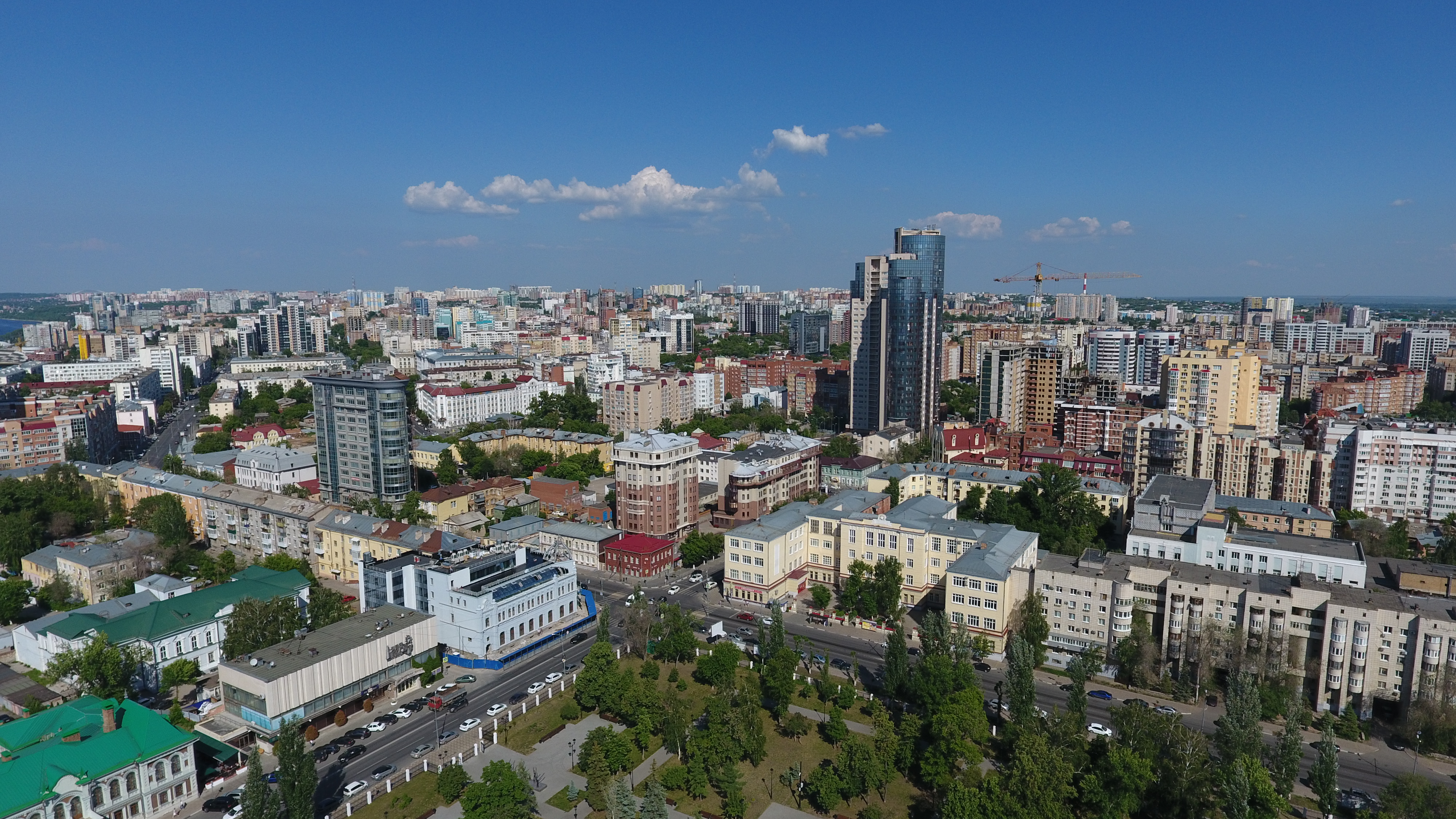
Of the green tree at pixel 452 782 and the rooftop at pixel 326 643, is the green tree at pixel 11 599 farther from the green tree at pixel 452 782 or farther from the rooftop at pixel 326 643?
the green tree at pixel 452 782

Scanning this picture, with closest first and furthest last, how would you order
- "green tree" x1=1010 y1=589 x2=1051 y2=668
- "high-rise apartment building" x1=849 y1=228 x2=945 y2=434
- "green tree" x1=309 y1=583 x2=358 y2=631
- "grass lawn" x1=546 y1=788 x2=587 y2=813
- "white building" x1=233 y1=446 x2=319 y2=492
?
"grass lawn" x1=546 y1=788 x2=587 y2=813 → "green tree" x1=1010 y1=589 x2=1051 y2=668 → "green tree" x1=309 y1=583 x2=358 y2=631 → "white building" x1=233 y1=446 x2=319 y2=492 → "high-rise apartment building" x1=849 y1=228 x2=945 y2=434

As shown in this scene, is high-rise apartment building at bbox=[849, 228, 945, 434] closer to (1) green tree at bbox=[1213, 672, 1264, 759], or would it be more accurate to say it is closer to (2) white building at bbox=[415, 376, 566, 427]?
(2) white building at bbox=[415, 376, 566, 427]

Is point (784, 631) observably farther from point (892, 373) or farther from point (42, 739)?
point (892, 373)

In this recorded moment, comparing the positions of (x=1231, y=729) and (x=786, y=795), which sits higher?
(x=1231, y=729)

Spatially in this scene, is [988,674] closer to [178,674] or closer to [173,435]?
[178,674]

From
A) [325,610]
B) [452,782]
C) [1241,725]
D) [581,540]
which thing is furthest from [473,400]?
[1241,725]

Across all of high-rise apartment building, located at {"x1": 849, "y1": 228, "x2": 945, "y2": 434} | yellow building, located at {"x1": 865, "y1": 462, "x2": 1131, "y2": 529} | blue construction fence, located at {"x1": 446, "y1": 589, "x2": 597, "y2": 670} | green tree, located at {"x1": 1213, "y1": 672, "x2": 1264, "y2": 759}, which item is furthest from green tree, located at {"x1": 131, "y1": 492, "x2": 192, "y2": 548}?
high-rise apartment building, located at {"x1": 849, "y1": 228, "x2": 945, "y2": 434}

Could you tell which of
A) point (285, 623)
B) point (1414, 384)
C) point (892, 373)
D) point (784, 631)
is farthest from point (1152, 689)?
point (1414, 384)
